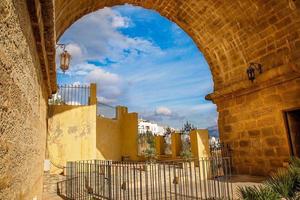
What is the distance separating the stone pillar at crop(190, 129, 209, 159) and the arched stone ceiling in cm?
182

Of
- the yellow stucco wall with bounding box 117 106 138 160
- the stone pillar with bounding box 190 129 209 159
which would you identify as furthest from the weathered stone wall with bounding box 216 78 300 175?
the yellow stucco wall with bounding box 117 106 138 160

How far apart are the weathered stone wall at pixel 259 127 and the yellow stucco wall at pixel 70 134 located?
15.9 feet

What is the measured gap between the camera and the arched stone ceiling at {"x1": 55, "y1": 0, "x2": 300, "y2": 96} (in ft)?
22.0

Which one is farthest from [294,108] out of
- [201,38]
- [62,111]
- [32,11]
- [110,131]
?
[110,131]

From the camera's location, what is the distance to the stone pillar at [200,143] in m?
9.64

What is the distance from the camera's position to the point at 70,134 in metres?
9.03


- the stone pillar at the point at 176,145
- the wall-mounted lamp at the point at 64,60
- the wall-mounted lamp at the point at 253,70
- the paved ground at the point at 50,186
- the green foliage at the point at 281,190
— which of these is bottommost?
the paved ground at the point at 50,186

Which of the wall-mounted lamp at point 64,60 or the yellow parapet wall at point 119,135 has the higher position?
the wall-mounted lamp at point 64,60

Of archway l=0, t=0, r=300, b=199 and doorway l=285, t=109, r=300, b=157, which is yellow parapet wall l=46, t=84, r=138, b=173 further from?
doorway l=285, t=109, r=300, b=157

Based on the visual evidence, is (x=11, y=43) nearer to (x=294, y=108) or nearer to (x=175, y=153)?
(x=294, y=108)

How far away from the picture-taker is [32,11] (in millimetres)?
2566

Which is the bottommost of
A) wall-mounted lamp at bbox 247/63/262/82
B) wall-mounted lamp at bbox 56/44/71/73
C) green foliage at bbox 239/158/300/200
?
green foliage at bbox 239/158/300/200

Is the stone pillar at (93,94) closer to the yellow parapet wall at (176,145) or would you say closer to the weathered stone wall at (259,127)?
the yellow parapet wall at (176,145)

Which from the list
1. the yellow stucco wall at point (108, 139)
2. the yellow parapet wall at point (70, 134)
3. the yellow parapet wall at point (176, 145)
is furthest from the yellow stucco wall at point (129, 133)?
the yellow parapet wall at point (70, 134)
